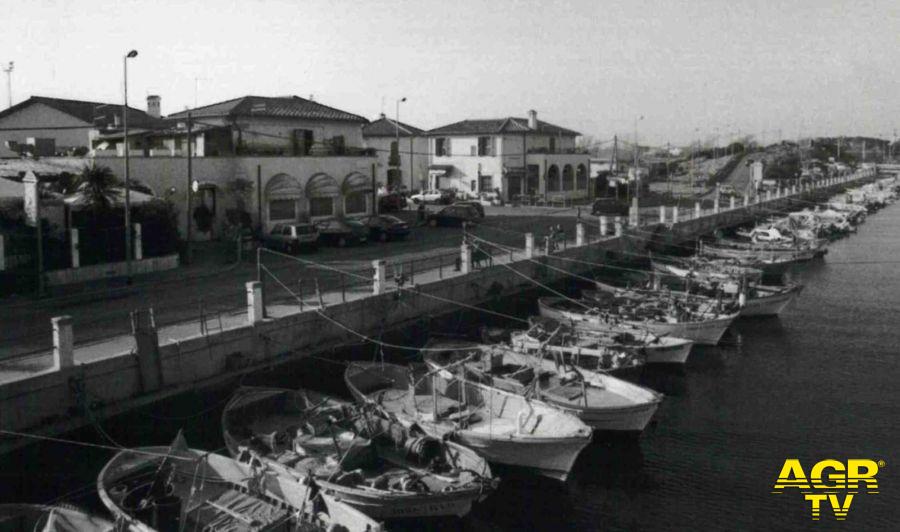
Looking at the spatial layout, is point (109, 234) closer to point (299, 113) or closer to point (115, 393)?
point (115, 393)

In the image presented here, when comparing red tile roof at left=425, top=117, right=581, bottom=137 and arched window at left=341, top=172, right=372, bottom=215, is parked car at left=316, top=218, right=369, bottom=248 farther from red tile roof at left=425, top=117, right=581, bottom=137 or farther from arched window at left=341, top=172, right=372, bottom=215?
red tile roof at left=425, top=117, right=581, bottom=137

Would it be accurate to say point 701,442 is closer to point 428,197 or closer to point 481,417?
point 481,417

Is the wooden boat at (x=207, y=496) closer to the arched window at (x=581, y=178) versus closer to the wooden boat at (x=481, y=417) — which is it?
the wooden boat at (x=481, y=417)

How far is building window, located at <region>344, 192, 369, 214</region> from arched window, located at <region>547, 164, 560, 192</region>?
25901mm

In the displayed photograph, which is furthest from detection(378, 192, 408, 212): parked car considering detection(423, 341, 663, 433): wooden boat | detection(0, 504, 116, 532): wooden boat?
detection(0, 504, 116, 532): wooden boat

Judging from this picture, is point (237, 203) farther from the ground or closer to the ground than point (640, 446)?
farther from the ground

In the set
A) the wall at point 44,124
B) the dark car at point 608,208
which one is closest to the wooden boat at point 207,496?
the wall at point 44,124

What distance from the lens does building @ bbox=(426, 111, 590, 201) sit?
220ft

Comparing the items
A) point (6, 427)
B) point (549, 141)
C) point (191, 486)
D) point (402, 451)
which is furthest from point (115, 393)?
point (549, 141)

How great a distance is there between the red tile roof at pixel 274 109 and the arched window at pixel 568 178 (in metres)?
27.3

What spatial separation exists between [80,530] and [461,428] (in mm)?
8252

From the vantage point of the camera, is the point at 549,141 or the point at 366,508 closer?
the point at 366,508

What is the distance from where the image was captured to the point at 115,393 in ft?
61.4

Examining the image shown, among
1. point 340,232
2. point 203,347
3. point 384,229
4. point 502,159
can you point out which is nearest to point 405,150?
point 502,159
